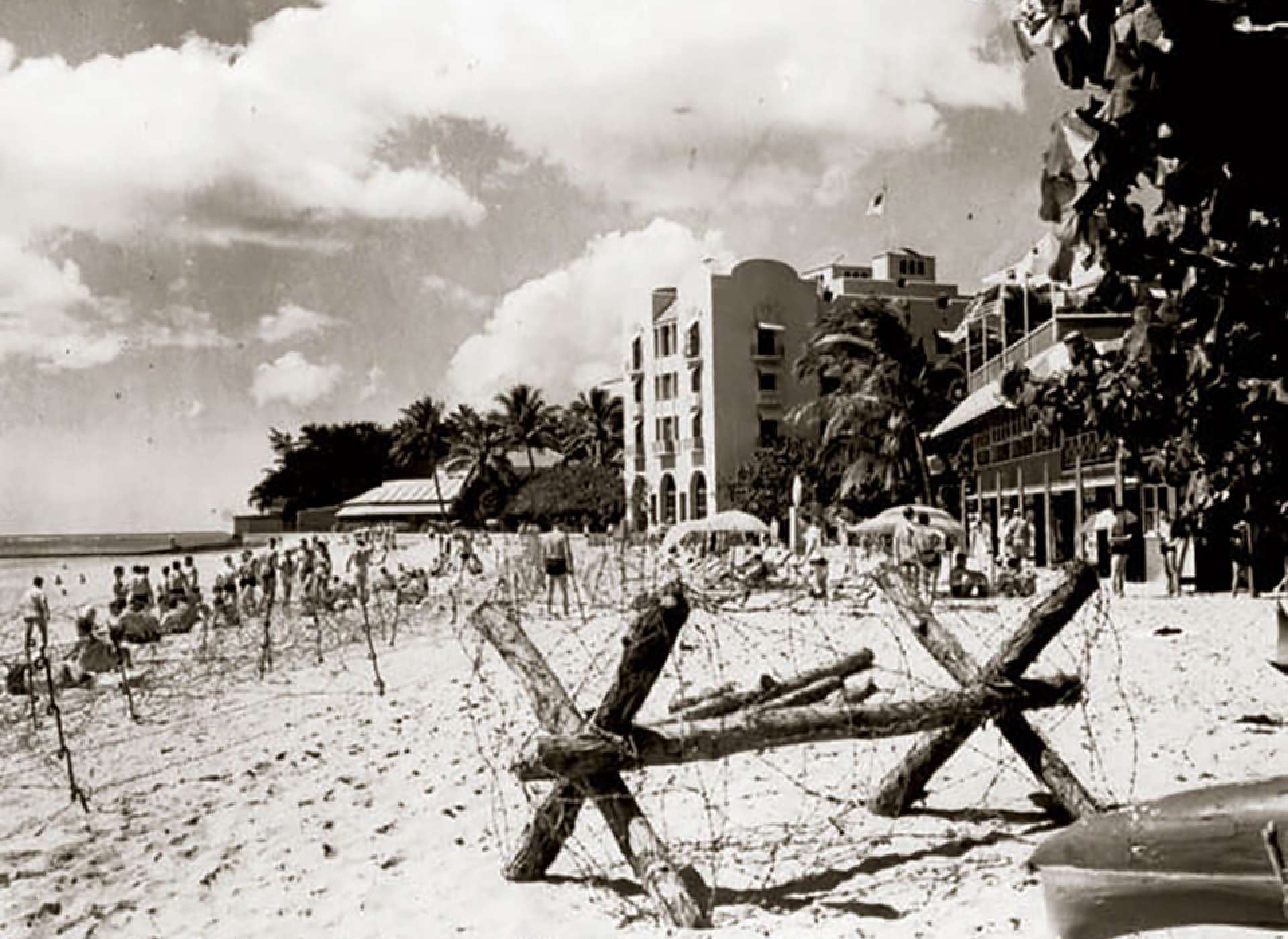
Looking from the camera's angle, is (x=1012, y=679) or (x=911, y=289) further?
(x=911, y=289)

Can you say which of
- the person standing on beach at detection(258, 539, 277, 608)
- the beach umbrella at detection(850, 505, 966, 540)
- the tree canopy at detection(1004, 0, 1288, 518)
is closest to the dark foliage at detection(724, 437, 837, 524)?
the person standing on beach at detection(258, 539, 277, 608)

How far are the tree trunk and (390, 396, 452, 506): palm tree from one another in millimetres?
85975

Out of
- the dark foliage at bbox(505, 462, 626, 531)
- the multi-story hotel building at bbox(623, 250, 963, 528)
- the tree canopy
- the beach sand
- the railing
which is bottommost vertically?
the beach sand

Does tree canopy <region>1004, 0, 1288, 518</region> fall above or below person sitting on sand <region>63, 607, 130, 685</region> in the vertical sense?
above

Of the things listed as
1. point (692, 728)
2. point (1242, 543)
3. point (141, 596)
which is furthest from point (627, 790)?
point (141, 596)

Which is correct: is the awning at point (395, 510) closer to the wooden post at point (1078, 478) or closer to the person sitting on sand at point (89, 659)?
the wooden post at point (1078, 478)

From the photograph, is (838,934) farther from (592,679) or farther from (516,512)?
(516,512)

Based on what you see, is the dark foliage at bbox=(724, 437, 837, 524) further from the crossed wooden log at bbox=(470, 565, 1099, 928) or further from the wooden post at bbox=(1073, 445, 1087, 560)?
the crossed wooden log at bbox=(470, 565, 1099, 928)

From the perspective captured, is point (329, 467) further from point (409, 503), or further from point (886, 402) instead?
point (886, 402)

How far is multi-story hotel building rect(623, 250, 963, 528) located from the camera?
5734cm

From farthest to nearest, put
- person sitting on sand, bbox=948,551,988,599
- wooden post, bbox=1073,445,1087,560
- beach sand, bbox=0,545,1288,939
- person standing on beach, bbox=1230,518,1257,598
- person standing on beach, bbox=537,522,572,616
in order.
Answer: wooden post, bbox=1073,445,1087,560
person standing on beach, bbox=537,522,572,616
person sitting on sand, bbox=948,551,988,599
person standing on beach, bbox=1230,518,1257,598
beach sand, bbox=0,545,1288,939

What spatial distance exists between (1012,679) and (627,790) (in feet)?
7.28

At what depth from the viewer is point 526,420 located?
82688mm

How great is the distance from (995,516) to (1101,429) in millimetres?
30429
